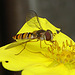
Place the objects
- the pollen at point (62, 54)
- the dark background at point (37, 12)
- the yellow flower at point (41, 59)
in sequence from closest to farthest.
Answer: the yellow flower at point (41, 59) < the pollen at point (62, 54) < the dark background at point (37, 12)

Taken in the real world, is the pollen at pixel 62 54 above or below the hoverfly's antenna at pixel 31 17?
below

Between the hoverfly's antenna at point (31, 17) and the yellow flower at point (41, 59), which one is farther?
the hoverfly's antenna at point (31, 17)

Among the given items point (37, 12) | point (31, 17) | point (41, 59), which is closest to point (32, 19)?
point (31, 17)

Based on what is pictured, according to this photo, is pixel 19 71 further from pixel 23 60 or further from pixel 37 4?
pixel 37 4

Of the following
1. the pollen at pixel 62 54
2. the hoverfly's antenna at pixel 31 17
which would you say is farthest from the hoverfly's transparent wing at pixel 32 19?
the pollen at pixel 62 54

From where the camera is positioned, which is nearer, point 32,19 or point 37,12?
point 32,19

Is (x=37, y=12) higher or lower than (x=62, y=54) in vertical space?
higher

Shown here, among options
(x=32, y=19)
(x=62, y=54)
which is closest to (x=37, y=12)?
(x=32, y=19)

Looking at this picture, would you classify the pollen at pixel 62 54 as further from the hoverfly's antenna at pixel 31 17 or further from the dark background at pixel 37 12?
the dark background at pixel 37 12

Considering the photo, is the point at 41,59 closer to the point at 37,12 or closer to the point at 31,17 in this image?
the point at 31,17
